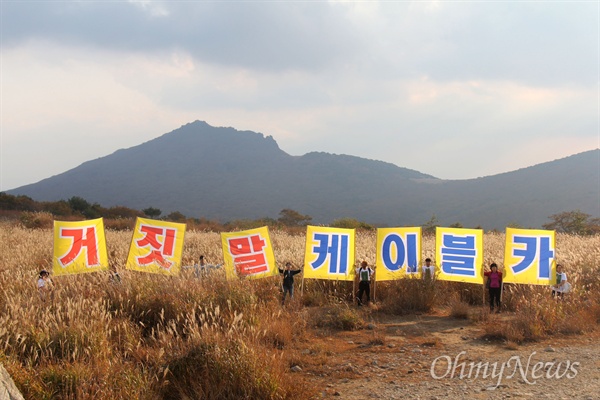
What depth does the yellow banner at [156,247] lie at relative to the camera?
11867mm

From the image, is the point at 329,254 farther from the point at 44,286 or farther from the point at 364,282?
the point at 44,286

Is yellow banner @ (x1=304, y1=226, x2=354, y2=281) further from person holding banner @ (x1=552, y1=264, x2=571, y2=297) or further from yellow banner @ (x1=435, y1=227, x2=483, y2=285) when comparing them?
person holding banner @ (x1=552, y1=264, x2=571, y2=297)

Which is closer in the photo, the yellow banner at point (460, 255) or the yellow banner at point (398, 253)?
the yellow banner at point (460, 255)

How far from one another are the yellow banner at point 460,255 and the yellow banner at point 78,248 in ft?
27.6

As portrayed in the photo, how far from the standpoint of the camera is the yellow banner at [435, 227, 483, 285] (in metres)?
12.0

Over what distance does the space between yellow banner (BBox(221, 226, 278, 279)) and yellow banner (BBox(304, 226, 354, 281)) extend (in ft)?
3.16

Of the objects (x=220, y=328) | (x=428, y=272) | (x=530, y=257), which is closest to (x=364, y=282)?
(x=428, y=272)

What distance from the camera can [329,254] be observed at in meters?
A: 12.5

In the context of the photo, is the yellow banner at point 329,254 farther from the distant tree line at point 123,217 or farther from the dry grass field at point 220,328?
the distant tree line at point 123,217

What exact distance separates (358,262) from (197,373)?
32.1 ft

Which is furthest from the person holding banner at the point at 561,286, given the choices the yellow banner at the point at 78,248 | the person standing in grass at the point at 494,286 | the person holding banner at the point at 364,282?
A: the yellow banner at the point at 78,248

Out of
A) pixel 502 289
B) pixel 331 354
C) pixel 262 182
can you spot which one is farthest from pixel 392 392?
pixel 262 182

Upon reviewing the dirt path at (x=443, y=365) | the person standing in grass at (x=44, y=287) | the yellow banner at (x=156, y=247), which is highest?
the yellow banner at (x=156, y=247)

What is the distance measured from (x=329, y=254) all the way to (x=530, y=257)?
5.02 metres
